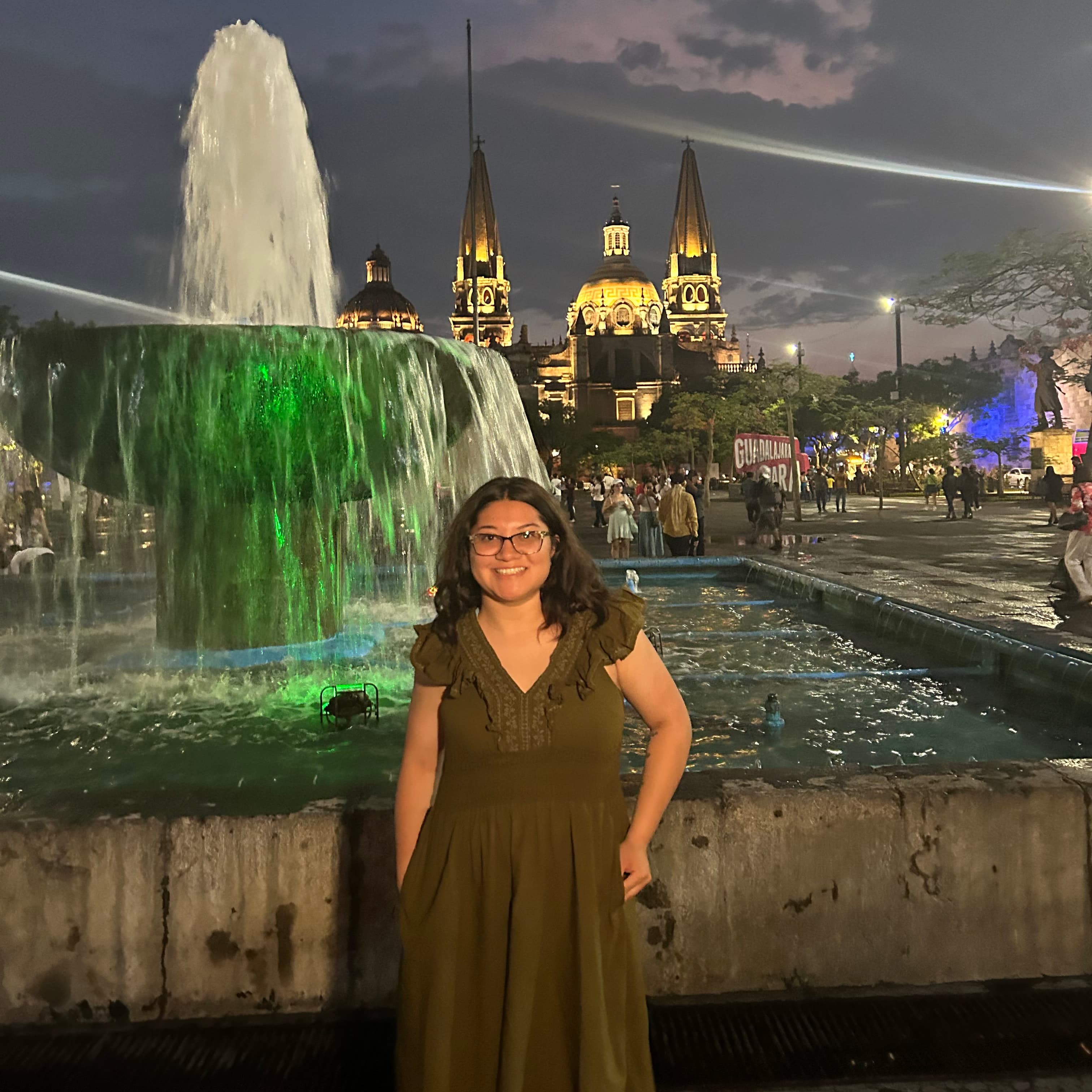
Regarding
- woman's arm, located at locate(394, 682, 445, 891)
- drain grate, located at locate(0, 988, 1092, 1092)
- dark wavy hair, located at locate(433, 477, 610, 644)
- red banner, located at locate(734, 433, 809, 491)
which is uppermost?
red banner, located at locate(734, 433, 809, 491)

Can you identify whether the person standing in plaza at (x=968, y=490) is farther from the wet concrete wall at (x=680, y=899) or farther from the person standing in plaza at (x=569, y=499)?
the wet concrete wall at (x=680, y=899)

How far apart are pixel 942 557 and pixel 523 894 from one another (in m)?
12.6

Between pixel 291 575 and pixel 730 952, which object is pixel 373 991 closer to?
pixel 730 952

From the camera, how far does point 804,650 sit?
6832mm

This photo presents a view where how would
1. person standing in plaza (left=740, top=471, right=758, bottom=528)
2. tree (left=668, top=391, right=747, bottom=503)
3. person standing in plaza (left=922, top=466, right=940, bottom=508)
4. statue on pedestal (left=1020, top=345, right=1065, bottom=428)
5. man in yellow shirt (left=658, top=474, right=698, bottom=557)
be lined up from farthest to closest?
1. tree (left=668, top=391, right=747, bottom=503)
2. statue on pedestal (left=1020, top=345, right=1065, bottom=428)
3. person standing in plaza (left=922, top=466, right=940, bottom=508)
4. person standing in plaza (left=740, top=471, right=758, bottom=528)
5. man in yellow shirt (left=658, top=474, right=698, bottom=557)

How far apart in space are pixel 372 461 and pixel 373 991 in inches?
158

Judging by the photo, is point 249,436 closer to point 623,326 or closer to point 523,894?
point 523,894

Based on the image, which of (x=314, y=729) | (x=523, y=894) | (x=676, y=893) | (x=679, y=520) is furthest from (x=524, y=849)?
(x=679, y=520)

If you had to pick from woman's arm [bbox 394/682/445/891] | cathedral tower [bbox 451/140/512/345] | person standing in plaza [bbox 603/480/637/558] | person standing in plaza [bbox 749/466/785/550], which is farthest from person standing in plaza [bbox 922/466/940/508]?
cathedral tower [bbox 451/140/512/345]

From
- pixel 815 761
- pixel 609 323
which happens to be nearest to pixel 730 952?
pixel 815 761

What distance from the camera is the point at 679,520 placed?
13.0m

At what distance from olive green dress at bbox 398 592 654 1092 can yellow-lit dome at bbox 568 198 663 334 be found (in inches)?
4520

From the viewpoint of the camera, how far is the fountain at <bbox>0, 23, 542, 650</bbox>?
5480mm

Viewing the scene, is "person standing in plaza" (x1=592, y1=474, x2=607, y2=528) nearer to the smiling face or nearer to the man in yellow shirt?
the man in yellow shirt
